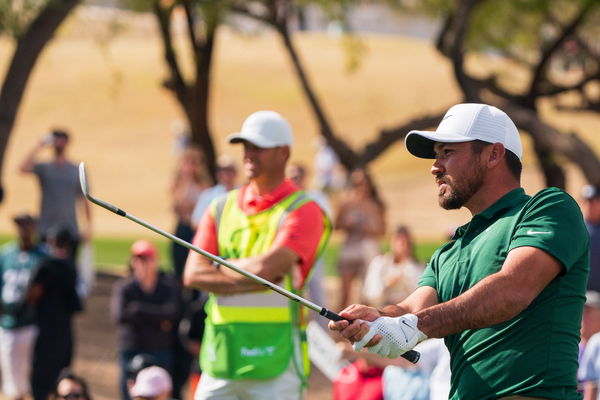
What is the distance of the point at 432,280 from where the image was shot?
488 centimetres

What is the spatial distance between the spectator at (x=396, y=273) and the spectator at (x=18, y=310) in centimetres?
325

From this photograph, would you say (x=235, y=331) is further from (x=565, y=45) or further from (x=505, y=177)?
(x=565, y=45)

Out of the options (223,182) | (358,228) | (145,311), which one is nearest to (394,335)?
(145,311)

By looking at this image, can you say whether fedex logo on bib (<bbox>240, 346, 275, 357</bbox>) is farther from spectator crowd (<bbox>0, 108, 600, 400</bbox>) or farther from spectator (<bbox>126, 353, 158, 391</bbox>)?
spectator (<bbox>126, 353, 158, 391</bbox>)

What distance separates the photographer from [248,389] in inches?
265

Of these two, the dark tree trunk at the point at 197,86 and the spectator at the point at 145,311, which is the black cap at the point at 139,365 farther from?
the dark tree trunk at the point at 197,86

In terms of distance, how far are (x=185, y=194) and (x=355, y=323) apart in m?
9.34

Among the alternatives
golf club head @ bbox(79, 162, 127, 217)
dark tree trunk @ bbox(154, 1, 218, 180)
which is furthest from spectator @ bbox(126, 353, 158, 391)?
dark tree trunk @ bbox(154, 1, 218, 180)

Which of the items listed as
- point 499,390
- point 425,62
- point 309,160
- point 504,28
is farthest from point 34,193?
point 499,390

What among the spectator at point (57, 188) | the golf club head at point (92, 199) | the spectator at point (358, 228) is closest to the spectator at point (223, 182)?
the spectator at point (57, 188)

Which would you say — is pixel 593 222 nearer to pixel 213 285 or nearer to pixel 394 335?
pixel 213 285

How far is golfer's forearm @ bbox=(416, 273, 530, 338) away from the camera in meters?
4.25

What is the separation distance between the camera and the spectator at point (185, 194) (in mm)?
13164

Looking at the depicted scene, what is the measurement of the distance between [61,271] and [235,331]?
4.90 metres
